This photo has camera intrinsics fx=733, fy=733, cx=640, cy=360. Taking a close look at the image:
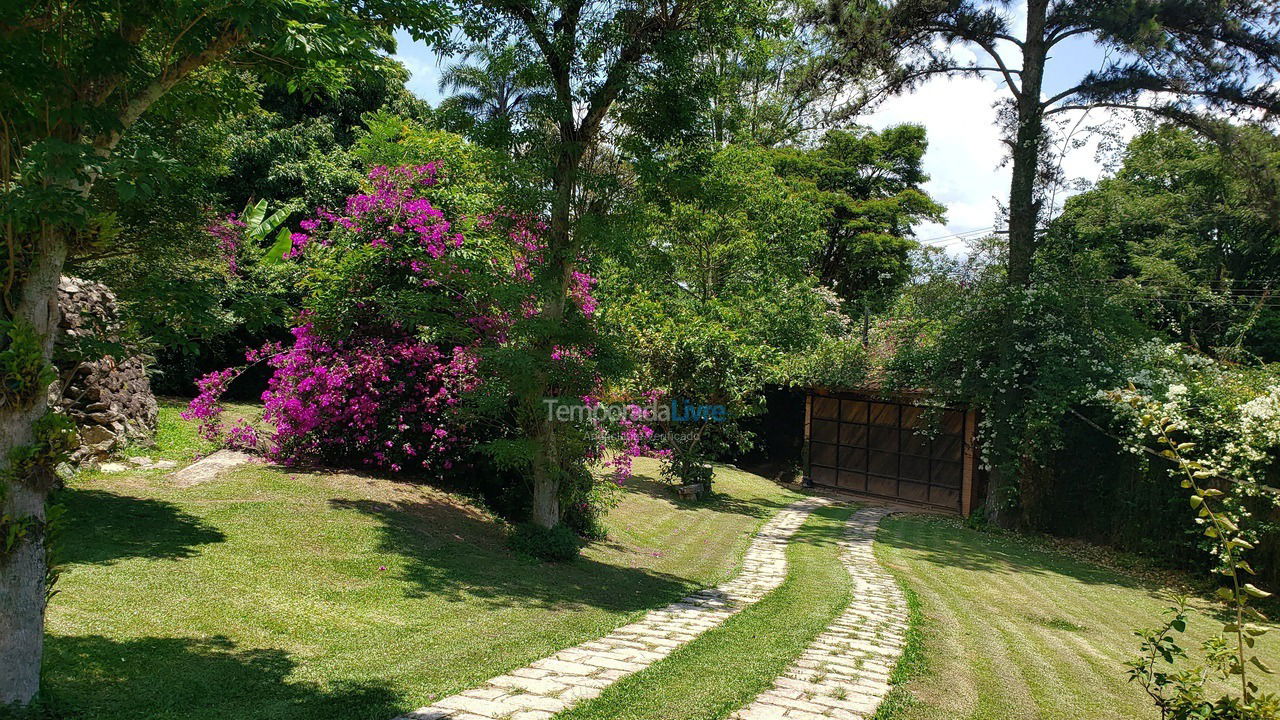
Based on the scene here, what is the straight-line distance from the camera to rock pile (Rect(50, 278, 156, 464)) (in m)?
8.83

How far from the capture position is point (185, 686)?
172 inches

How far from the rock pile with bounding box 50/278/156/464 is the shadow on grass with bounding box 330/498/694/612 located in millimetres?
3138

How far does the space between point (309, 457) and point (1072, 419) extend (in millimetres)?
13392

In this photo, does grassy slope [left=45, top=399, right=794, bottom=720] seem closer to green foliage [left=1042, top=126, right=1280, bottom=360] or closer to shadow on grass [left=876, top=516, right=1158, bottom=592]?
shadow on grass [left=876, top=516, right=1158, bottom=592]

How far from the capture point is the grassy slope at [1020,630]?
17.4 feet

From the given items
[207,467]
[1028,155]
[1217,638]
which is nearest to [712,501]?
[1028,155]

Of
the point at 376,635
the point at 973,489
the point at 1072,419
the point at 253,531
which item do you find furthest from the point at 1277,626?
the point at 253,531

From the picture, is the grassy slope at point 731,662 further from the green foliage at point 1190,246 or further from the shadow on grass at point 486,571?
the green foliage at point 1190,246

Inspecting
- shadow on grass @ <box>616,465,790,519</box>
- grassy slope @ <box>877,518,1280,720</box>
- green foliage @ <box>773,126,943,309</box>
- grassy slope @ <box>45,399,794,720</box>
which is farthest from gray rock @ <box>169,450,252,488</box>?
green foliage @ <box>773,126,943,309</box>

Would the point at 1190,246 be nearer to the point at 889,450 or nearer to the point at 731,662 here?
the point at 889,450

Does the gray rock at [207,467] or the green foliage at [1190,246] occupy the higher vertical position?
the green foliage at [1190,246]

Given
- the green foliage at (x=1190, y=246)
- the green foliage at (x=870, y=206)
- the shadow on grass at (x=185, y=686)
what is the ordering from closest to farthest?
the shadow on grass at (x=185, y=686)
the green foliage at (x=1190, y=246)
the green foliage at (x=870, y=206)

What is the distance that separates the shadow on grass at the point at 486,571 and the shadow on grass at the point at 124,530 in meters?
1.76

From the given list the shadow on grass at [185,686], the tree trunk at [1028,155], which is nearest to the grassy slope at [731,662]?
the shadow on grass at [185,686]
